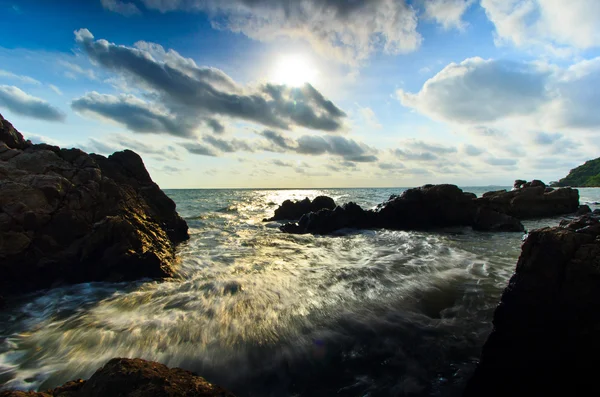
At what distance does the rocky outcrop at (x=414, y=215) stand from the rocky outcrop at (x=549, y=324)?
14.7 meters

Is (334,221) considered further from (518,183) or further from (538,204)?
(518,183)

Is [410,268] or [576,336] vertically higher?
[576,336]

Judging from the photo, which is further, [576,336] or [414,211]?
[414,211]

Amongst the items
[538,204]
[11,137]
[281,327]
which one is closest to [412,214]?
[538,204]

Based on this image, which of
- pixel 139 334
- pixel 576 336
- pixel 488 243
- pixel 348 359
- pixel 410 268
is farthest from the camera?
pixel 488 243

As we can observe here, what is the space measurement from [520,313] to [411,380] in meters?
1.88

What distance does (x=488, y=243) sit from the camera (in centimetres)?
1345

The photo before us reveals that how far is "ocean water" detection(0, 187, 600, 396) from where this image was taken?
4348 mm

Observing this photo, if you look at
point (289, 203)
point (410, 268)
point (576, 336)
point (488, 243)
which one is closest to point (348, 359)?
point (576, 336)

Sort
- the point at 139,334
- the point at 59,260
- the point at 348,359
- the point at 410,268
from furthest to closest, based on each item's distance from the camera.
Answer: the point at 410,268, the point at 59,260, the point at 139,334, the point at 348,359

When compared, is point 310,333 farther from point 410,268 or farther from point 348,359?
point 410,268

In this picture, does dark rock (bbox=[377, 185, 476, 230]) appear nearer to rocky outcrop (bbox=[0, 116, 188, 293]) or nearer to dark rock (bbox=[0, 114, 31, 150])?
rocky outcrop (bbox=[0, 116, 188, 293])

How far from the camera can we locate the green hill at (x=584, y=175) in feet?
335

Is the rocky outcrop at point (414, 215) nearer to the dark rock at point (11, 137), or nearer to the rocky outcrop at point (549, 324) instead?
the dark rock at point (11, 137)
